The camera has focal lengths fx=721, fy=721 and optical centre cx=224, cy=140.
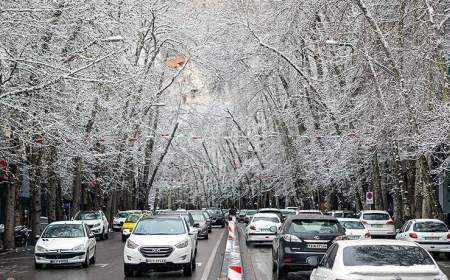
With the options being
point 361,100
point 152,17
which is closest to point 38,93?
point 361,100

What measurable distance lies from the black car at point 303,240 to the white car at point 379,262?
20.9 feet

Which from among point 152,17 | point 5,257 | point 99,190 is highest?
point 152,17

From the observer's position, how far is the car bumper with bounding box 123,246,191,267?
18375 millimetres

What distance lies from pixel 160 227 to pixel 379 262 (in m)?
11.0

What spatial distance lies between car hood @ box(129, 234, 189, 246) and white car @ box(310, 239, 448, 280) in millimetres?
8469

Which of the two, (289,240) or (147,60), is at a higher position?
(147,60)

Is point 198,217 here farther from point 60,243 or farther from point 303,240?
point 303,240

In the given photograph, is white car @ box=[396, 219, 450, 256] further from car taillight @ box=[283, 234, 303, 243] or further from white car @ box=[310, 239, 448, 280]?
white car @ box=[310, 239, 448, 280]

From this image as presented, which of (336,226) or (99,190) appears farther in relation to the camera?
(99,190)

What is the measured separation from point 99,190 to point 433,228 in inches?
1388

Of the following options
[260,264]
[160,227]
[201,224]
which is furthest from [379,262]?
[201,224]

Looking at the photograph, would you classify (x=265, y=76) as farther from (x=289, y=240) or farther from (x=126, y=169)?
(x=289, y=240)

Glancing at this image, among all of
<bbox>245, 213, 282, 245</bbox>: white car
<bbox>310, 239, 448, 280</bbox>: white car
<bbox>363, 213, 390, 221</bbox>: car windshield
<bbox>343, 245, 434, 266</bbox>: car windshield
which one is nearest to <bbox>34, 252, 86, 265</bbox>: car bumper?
<bbox>245, 213, 282, 245</bbox>: white car

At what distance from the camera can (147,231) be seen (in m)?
19.8
